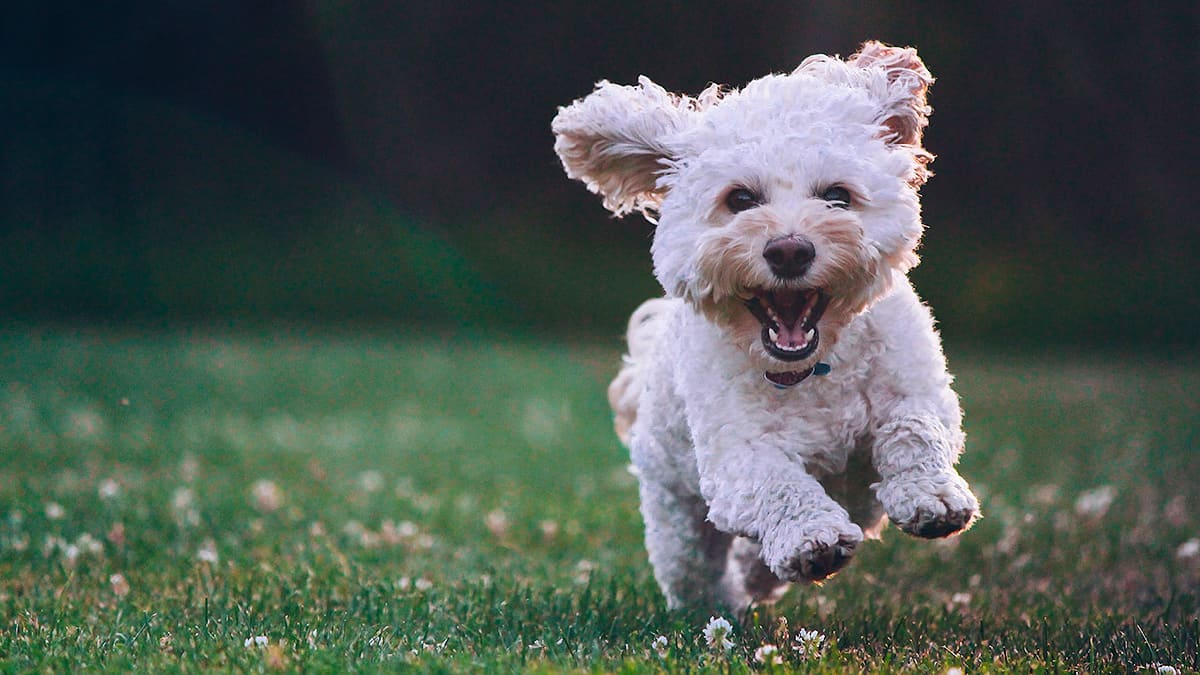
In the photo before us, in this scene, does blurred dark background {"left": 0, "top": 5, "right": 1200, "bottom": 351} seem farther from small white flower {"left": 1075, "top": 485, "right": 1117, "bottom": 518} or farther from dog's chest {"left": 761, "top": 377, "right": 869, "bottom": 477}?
dog's chest {"left": 761, "top": 377, "right": 869, "bottom": 477}

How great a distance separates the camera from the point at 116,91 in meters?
18.2

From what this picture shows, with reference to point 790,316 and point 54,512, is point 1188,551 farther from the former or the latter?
point 54,512

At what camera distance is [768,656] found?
341 centimetres

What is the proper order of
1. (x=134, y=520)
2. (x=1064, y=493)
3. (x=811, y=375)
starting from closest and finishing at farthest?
(x=811, y=375), (x=134, y=520), (x=1064, y=493)

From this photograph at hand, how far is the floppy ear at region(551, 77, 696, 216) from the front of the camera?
4.06 metres

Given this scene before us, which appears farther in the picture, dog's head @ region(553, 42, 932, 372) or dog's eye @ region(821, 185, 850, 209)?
dog's eye @ region(821, 185, 850, 209)

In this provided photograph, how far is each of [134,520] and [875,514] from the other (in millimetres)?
3385

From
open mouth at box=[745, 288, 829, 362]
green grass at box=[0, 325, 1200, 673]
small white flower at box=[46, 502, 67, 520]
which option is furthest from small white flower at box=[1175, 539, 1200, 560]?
small white flower at box=[46, 502, 67, 520]

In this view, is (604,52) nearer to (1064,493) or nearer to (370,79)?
→ (370,79)

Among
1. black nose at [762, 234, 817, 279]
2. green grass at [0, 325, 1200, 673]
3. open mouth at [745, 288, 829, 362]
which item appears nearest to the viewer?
black nose at [762, 234, 817, 279]

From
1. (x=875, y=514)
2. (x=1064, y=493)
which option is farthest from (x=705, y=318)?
(x=1064, y=493)

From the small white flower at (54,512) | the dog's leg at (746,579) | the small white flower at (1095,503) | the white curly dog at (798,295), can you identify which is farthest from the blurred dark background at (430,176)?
the white curly dog at (798,295)

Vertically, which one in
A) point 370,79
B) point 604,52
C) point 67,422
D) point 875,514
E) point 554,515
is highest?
point 604,52

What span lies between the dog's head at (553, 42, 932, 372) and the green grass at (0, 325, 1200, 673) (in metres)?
0.95
